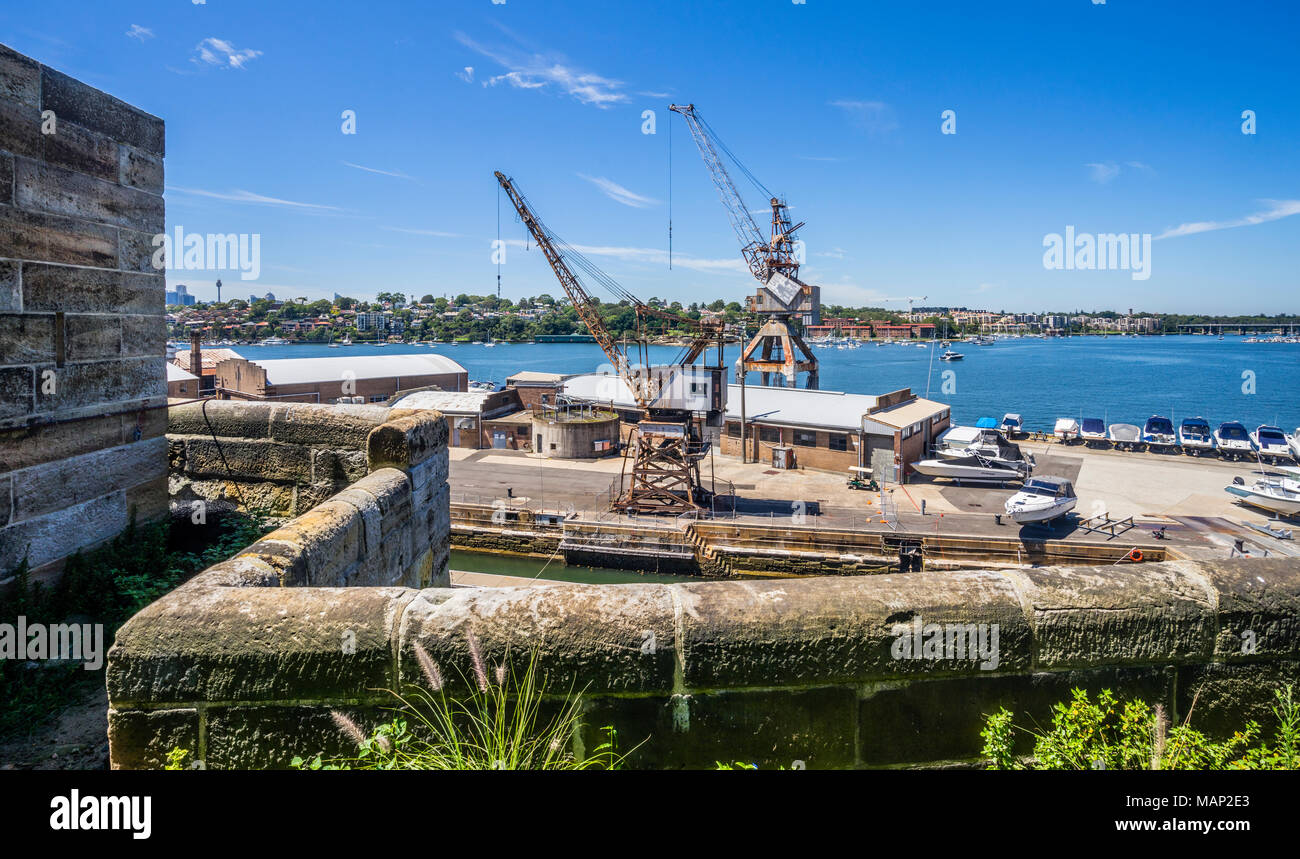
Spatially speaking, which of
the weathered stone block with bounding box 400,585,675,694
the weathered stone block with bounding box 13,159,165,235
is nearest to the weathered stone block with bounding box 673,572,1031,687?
the weathered stone block with bounding box 400,585,675,694

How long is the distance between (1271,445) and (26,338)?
53.0 m

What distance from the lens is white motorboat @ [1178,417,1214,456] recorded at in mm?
41031

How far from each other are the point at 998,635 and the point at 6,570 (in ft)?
16.5

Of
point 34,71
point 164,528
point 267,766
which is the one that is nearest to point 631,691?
point 267,766

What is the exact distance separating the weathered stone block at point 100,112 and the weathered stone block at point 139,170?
5 cm

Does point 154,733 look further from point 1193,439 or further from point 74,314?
point 1193,439

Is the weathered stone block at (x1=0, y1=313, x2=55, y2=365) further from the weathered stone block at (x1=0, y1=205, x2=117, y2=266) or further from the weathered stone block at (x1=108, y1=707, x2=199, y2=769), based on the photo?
the weathered stone block at (x1=108, y1=707, x2=199, y2=769)

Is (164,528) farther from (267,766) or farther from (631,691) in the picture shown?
(631,691)

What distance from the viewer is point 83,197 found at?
4.38 meters

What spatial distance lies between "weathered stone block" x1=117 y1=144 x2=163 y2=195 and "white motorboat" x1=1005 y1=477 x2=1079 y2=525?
2803 cm

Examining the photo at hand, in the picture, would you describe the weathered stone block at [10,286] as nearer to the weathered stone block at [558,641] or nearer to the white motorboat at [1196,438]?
the weathered stone block at [558,641]

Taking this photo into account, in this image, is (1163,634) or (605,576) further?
(605,576)

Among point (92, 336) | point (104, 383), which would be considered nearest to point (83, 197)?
point (92, 336)

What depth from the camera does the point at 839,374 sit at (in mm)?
138375
